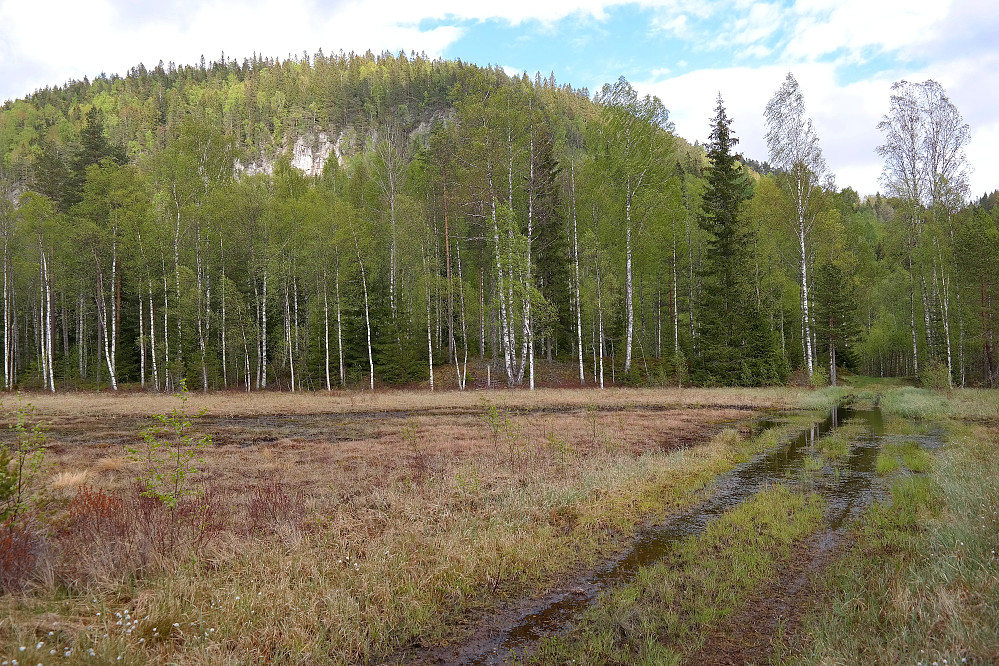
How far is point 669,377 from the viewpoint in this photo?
3547cm

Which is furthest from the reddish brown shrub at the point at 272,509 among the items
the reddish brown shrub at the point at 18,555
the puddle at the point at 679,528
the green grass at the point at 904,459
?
the green grass at the point at 904,459

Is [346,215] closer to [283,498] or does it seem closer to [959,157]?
[283,498]

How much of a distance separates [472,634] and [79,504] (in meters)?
6.84

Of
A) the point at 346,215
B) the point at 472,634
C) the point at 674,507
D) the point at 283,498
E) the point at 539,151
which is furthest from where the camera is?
the point at 346,215

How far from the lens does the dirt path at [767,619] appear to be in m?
4.67

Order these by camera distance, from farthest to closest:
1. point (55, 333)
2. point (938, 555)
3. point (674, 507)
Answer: point (55, 333) → point (674, 507) → point (938, 555)

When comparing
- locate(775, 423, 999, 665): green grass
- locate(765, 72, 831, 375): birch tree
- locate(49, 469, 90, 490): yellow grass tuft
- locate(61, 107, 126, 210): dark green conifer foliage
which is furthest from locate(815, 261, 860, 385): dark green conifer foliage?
locate(61, 107, 126, 210): dark green conifer foliage

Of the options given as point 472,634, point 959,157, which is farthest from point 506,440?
point 959,157

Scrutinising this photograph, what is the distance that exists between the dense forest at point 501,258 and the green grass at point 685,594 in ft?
74.5

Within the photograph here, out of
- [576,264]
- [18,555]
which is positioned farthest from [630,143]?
[18,555]

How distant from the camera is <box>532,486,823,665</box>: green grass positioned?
4.81m

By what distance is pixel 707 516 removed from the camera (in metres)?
8.98

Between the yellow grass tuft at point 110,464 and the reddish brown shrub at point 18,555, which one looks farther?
the yellow grass tuft at point 110,464

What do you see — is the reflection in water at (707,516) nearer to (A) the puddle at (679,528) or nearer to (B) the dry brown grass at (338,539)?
(A) the puddle at (679,528)
